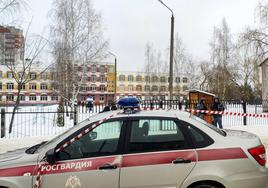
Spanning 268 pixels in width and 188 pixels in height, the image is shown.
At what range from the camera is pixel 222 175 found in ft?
13.5

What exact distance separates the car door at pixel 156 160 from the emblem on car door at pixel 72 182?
22.1 inches

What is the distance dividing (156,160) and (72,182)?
1113 mm

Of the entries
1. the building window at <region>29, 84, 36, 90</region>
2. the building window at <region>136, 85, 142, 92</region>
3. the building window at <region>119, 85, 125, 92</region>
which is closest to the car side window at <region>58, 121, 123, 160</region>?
the building window at <region>29, 84, 36, 90</region>

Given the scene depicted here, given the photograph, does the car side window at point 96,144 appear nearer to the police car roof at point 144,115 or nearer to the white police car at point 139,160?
the white police car at point 139,160

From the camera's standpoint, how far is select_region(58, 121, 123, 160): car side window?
4.21 metres

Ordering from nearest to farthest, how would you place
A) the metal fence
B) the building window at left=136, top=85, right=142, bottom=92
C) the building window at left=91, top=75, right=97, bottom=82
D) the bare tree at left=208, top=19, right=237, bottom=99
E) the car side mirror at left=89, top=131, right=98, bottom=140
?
the car side mirror at left=89, top=131, right=98, bottom=140
the metal fence
the bare tree at left=208, top=19, right=237, bottom=99
the building window at left=91, top=75, right=97, bottom=82
the building window at left=136, top=85, right=142, bottom=92

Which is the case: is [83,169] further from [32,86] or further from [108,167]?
[32,86]

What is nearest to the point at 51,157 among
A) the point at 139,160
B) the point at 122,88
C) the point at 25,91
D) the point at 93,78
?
the point at 139,160

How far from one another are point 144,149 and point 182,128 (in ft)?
2.00

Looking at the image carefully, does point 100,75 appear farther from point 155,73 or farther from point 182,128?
point 182,128

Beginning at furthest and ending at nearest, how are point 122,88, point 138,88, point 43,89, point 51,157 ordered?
point 138,88
point 122,88
point 43,89
point 51,157

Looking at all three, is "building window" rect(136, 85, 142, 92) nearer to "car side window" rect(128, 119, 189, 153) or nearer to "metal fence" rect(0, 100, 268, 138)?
"metal fence" rect(0, 100, 268, 138)

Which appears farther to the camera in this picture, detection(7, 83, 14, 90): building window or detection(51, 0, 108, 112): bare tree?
detection(7, 83, 14, 90): building window

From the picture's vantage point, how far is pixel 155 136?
443 centimetres
